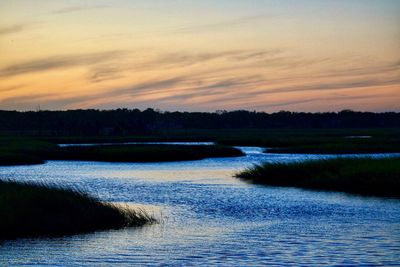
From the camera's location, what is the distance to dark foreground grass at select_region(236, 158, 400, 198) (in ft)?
123

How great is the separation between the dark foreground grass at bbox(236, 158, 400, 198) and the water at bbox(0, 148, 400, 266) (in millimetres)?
1942

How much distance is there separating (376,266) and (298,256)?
2.34 meters

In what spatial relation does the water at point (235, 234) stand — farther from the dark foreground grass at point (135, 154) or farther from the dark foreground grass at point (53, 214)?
the dark foreground grass at point (135, 154)

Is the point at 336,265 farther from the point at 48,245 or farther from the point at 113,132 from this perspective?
the point at 113,132

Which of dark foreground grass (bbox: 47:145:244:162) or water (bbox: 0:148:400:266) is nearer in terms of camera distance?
water (bbox: 0:148:400:266)

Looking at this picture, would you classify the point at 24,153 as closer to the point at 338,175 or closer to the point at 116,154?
the point at 116,154

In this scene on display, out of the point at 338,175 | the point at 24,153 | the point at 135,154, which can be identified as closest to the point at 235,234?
the point at 338,175

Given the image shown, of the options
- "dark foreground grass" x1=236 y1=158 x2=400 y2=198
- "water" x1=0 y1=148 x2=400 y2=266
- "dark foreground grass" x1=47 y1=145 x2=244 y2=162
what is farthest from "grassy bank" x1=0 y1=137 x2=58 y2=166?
"dark foreground grass" x1=236 y1=158 x2=400 y2=198

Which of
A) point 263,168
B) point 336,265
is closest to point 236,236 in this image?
point 336,265

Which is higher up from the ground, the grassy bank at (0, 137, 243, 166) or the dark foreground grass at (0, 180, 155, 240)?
the grassy bank at (0, 137, 243, 166)

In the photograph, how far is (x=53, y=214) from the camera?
2372 cm

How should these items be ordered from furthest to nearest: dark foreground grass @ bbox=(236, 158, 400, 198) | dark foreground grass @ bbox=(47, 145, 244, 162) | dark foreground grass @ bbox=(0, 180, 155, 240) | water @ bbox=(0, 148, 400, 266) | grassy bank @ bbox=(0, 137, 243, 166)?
dark foreground grass @ bbox=(47, 145, 244, 162), grassy bank @ bbox=(0, 137, 243, 166), dark foreground grass @ bbox=(236, 158, 400, 198), dark foreground grass @ bbox=(0, 180, 155, 240), water @ bbox=(0, 148, 400, 266)

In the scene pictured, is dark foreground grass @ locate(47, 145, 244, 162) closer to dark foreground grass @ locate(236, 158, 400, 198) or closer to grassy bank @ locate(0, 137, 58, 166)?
grassy bank @ locate(0, 137, 58, 166)

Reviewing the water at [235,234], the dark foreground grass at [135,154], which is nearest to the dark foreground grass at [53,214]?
the water at [235,234]
